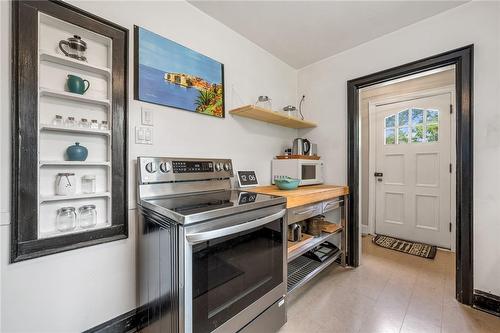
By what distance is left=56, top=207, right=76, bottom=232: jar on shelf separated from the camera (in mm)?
1088

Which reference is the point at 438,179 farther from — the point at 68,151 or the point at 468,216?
the point at 68,151

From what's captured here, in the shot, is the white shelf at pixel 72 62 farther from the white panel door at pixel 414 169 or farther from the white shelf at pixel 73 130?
the white panel door at pixel 414 169

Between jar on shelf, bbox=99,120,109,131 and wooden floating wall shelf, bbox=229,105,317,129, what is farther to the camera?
wooden floating wall shelf, bbox=229,105,317,129

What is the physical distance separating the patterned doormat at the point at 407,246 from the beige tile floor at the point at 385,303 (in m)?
0.23

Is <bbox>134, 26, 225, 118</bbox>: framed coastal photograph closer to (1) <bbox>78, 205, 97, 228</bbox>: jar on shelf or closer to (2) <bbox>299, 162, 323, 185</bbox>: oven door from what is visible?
(1) <bbox>78, 205, 97, 228</bbox>: jar on shelf

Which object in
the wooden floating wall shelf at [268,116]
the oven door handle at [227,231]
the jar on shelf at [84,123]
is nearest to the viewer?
the oven door handle at [227,231]

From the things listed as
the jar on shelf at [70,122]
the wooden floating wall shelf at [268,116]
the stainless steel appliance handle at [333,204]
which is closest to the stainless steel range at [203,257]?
the jar on shelf at [70,122]

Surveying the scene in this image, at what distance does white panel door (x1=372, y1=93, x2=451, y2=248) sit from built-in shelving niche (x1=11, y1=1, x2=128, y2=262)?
3289 mm

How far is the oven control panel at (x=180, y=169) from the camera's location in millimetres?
1327

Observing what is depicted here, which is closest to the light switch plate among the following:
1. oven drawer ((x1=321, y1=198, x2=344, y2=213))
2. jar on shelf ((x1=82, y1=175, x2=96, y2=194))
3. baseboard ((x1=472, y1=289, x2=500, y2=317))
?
jar on shelf ((x1=82, y1=175, x2=96, y2=194))

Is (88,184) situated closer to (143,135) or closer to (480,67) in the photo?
(143,135)

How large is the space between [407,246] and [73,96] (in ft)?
11.7

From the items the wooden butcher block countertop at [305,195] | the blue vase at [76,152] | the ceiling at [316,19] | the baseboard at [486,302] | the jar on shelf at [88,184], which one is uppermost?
the ceiling at [316,19]

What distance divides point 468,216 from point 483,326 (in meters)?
0.70
